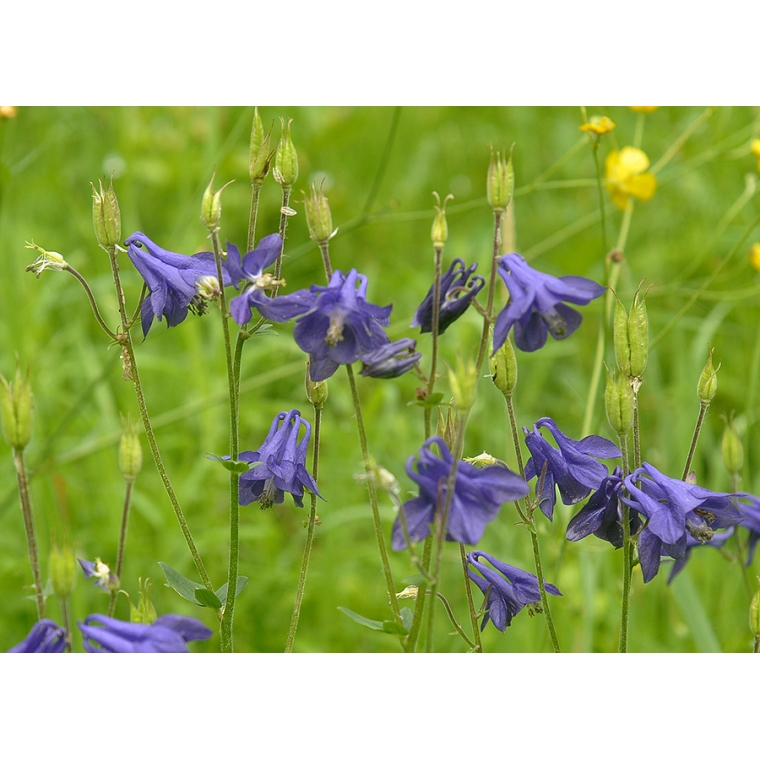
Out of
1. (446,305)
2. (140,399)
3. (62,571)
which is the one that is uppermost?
(446,305)

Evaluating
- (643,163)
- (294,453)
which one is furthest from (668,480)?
(643,163)

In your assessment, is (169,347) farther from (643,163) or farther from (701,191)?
(701,191)

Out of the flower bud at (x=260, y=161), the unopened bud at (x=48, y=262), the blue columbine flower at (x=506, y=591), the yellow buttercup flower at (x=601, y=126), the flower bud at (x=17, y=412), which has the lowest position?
the blue columbine flower at (x=506, y=591)

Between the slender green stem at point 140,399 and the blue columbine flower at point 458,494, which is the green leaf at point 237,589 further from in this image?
the blue columbine flower at point 458,494

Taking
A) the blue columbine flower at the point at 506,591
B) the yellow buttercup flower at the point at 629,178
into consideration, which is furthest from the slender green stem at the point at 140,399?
the yellow buttercup flower at the point at 629,178

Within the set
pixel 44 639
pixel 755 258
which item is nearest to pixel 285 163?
pixel 44 639

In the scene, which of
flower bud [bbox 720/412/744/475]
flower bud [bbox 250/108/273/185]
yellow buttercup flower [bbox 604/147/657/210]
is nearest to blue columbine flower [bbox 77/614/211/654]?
flower bud [bbox 250/108/273/185]

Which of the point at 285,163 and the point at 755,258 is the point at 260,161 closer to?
the point at 285,163
